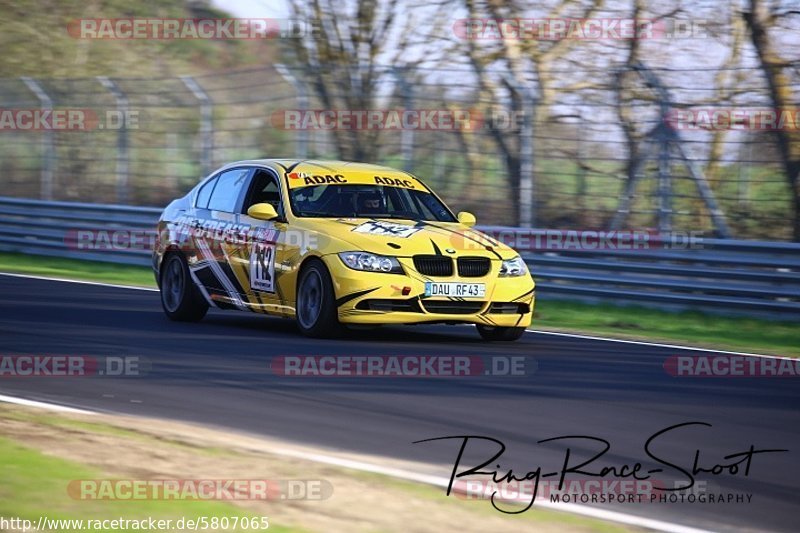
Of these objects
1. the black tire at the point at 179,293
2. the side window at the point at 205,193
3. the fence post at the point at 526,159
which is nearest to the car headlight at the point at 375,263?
the black tire at the point at 179,293

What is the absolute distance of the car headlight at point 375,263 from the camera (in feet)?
36.5

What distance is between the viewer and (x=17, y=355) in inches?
423

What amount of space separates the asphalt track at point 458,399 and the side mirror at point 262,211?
989mm

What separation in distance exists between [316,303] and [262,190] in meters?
1.62

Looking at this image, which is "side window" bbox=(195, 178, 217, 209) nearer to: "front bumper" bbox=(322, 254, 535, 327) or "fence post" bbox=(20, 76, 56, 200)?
"front bumper" bbox=(322, 254, 535, 327)

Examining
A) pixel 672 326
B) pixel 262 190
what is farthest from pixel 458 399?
pixel 672 326

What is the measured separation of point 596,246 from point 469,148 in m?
3.11

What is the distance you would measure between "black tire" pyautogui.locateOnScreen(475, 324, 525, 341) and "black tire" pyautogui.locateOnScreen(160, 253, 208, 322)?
259cm

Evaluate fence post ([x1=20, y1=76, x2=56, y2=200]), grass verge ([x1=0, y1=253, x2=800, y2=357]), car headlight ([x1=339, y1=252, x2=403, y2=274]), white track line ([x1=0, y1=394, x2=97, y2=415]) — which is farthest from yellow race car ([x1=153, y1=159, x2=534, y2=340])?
fence post ([x1=20, y1=76, x2=56, y2=200])

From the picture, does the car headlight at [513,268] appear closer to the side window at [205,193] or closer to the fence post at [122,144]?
the side window at [205,193]

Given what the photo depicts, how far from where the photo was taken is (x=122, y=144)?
23234 mm

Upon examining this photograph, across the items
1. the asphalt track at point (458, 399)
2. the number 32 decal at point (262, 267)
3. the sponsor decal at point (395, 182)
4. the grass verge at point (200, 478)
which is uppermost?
the sponsor decal at point (395, 182)

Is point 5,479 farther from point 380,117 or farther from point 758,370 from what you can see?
point 380,117

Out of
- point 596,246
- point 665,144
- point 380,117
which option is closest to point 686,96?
point 665,144
